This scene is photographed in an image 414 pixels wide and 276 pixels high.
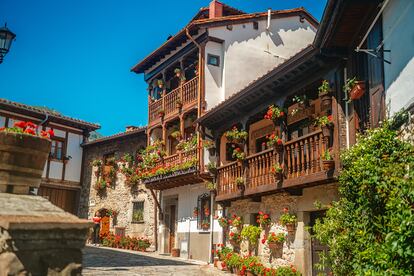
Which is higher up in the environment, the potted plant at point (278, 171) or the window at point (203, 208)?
the potted plant at point (278, 171)

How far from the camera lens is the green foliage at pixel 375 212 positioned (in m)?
4.93

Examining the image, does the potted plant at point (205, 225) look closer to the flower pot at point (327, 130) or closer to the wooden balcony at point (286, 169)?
the wooden balcony at point (286, 169)

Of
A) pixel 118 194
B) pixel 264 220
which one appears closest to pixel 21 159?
pixel 264 220

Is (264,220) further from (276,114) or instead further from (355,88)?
(355,88)

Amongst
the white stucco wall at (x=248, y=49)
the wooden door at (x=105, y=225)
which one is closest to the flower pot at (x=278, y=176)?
the white stucco wall at (x=248, y=49)

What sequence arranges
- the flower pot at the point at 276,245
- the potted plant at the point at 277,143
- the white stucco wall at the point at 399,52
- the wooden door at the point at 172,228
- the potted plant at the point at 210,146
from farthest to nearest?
the wooden door at the point at 172,228, the potted plant at the point at 210,146, the flower pot at the point at 276,245, the potted plant at the point at 277,143, the white stucco wall at the point at 399,52

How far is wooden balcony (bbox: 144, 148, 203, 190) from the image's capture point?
16.5m

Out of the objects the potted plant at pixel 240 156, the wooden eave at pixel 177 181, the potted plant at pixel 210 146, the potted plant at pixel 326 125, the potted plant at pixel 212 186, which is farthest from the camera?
the wooden eave at pixel 177 181

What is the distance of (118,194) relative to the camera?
23.2 metres

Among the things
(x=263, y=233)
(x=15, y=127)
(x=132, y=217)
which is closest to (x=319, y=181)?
(x=263, y=233)

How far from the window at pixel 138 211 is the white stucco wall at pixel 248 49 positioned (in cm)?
723

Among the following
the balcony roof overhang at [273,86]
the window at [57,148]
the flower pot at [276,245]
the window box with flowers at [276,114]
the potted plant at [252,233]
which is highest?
the window at [57,148]

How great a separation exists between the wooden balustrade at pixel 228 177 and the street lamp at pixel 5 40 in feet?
25.7

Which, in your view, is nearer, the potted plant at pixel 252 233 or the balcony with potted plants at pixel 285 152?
the balcony with potted plants at pixel 285 152
